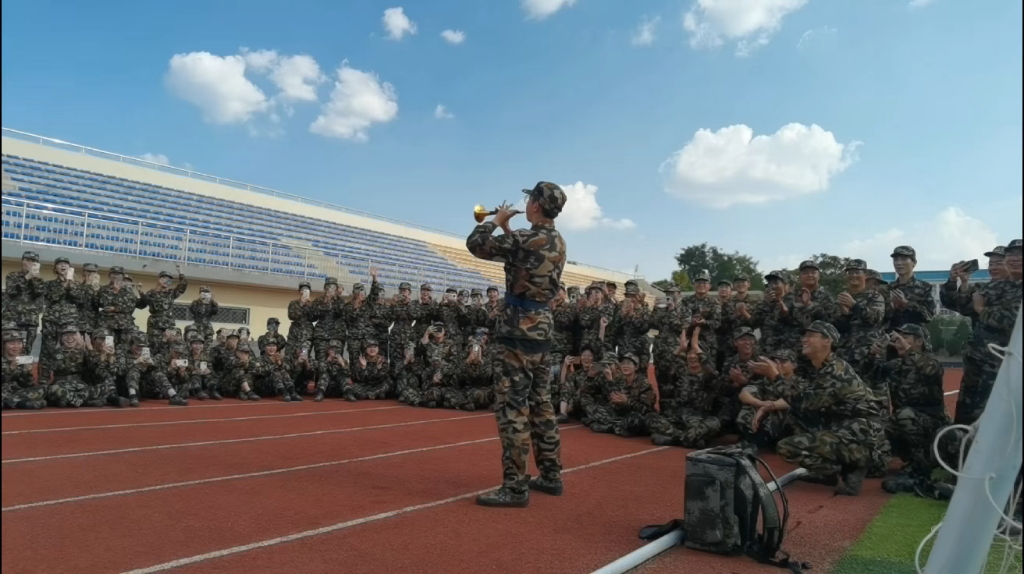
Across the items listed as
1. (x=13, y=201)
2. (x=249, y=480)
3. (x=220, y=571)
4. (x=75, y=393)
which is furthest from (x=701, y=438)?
(x=13, y=201)

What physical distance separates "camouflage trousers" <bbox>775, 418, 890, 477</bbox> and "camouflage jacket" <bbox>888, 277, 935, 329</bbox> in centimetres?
257

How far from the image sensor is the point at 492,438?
8.10m

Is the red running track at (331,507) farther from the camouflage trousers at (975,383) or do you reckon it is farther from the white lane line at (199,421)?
the camouflage trousers at (975,383)

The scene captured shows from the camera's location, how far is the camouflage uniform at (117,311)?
1047 cm

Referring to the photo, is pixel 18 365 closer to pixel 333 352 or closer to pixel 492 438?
pixel 333 352

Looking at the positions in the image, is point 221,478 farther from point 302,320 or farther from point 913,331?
point 302,320

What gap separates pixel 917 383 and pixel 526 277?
4.31 metres

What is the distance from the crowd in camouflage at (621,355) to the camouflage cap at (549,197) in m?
0.56

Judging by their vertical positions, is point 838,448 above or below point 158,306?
below

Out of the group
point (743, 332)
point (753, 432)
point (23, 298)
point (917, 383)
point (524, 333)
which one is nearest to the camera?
point (524, 333)

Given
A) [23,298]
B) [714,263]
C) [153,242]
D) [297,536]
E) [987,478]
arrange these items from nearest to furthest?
[987,478]
[297,536]
[23,298]
[153,242]
[714,263]

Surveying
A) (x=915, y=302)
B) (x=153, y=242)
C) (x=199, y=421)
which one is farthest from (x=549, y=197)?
(x=153, y=242)

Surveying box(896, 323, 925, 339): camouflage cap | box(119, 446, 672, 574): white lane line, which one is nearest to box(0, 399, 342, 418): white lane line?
box(119, 446, 672, 574): white lane line

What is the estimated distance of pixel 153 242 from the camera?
16.2 metres
